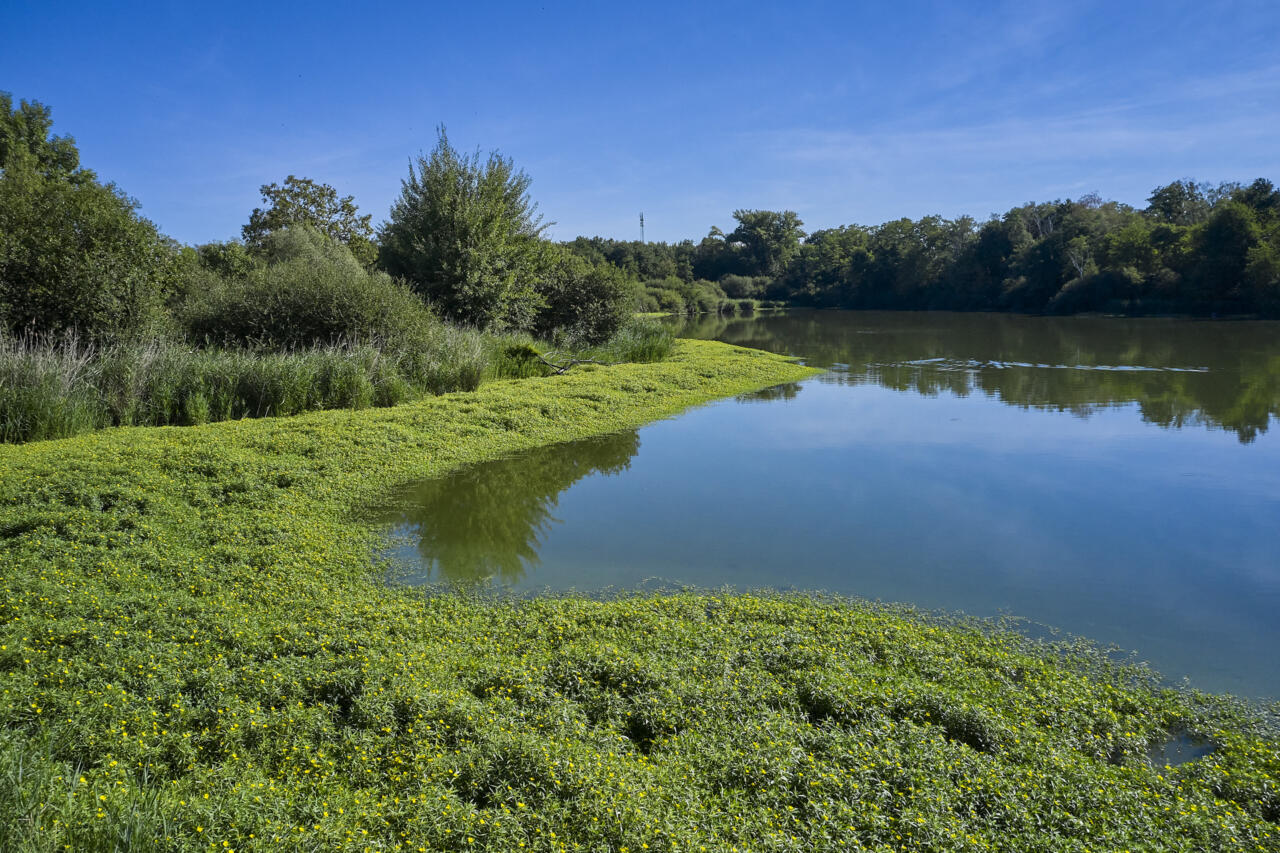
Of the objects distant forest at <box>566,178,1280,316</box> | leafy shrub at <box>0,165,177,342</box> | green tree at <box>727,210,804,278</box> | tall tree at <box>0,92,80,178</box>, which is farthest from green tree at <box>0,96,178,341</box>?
green tree at <box>727,210,804,278</box>

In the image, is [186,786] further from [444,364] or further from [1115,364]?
[1115,364]

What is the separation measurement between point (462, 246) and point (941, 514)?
54.4ft

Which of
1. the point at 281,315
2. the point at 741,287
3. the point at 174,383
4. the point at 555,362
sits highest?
the point at 741,287

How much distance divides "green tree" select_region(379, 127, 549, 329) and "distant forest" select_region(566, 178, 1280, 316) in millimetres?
6116

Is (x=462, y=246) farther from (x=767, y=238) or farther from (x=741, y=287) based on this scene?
(x=767, y=238)

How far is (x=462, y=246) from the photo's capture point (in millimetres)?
21359

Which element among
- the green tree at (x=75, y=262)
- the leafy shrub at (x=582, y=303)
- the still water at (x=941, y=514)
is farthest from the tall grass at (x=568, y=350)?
the green tree at (x=75, y=262)

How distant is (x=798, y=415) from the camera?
1667 cm

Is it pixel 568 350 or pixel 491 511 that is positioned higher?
pixel 568 350

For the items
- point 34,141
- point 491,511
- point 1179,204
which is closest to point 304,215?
point 34,141

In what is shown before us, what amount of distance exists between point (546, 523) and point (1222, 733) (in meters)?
6.77

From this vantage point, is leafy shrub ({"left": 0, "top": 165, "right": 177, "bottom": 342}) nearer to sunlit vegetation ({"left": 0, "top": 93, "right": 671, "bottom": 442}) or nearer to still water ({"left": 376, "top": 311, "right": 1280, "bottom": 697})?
sunlit vegetation ({"left": 0, "top": 93, "right": 671, "bottom": 442})

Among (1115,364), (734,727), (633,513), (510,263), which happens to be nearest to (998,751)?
(734,727)

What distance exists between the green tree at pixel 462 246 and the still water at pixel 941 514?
8320 millimetres
